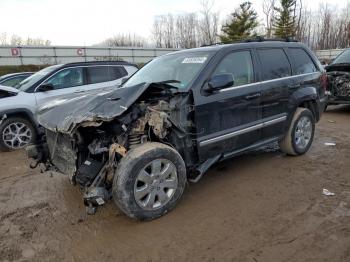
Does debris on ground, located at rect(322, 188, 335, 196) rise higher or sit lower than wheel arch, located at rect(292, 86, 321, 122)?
lower

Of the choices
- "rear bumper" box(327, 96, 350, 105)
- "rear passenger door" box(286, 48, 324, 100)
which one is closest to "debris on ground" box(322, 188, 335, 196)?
"rear passenger door" box(286, 48, 324, 100)

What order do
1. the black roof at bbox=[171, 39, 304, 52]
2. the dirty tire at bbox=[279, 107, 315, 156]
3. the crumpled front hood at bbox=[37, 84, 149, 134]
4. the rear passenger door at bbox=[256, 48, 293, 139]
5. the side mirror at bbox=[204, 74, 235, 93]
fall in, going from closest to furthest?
the crumpled front hood at bbox=[37, 84, 149, 134] < the side mirror at bbox=[204, 74, 235, 93] < the black roof at bbox=[171, 39, 304, 52] < the rear passenger door at bbox=[256, 48, 293, 139] < the dirty tire at bbox=[279, 107, 315, 156]

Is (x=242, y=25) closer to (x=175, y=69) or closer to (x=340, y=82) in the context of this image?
(x=340, y=82)

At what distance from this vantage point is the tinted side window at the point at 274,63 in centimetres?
469

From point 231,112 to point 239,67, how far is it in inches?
26.1

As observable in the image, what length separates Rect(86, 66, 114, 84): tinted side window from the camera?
26.0 feet

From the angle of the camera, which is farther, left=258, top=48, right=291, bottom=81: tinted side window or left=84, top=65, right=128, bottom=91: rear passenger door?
left=84, top=65, right=128, bottom=91: rear passenger door

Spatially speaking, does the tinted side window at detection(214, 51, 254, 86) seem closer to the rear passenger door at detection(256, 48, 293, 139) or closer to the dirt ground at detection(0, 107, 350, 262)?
the rear passenger door at detection(256, 48, 293, 139)

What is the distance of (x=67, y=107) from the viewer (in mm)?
3783

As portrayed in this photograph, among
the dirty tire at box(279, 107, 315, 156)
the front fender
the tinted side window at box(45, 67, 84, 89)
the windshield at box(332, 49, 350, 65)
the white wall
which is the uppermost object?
the white wall


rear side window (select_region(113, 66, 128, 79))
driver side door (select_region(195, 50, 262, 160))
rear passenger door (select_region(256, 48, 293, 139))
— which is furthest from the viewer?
rear side window (select_region(113, 66, 128, 79))

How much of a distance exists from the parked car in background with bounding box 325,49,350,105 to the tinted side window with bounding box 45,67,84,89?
6492 millimetres

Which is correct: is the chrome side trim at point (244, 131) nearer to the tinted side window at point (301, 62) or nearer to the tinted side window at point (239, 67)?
the tinted side window at point (239, 67)

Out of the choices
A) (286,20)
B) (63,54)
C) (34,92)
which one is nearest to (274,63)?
(34,92)
